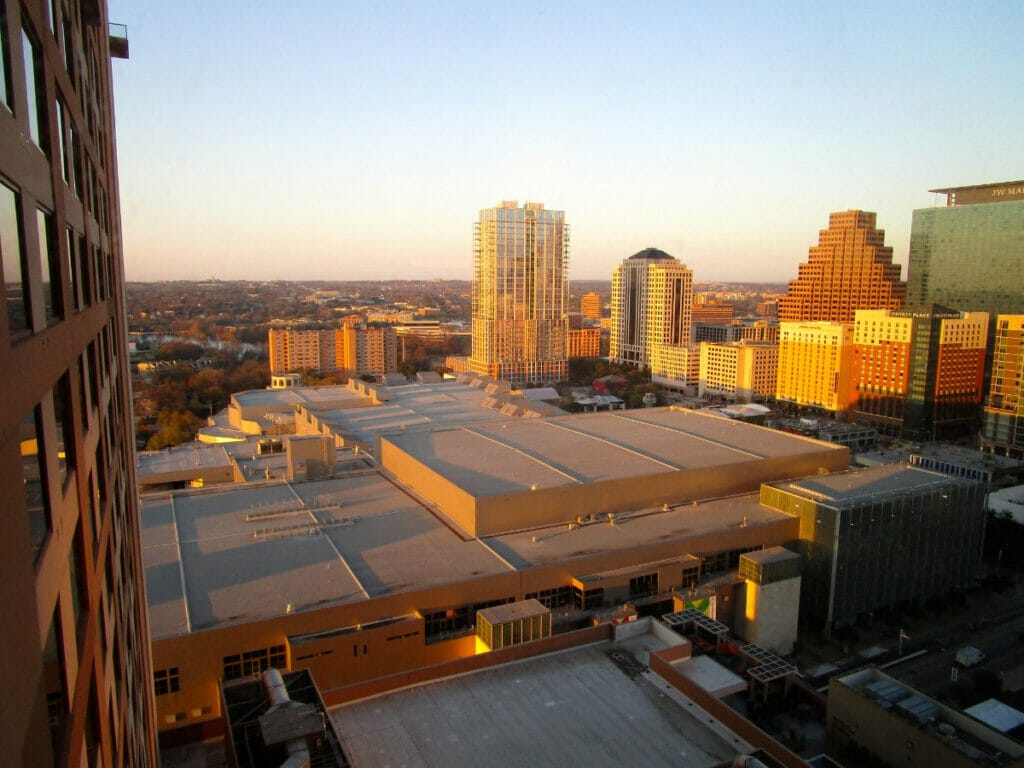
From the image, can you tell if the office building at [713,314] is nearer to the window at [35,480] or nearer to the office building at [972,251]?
the office building at [972,251]

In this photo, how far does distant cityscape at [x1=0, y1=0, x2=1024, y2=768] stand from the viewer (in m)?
1.70

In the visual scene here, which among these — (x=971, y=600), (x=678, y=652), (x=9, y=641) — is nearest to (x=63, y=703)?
(x=9, y=641)

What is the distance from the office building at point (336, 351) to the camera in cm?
4128

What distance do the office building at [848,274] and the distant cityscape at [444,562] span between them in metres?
16.1

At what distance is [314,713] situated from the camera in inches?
243

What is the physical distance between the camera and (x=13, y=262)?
129 centimetres

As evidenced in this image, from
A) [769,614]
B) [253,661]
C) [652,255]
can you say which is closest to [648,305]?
[652,255]

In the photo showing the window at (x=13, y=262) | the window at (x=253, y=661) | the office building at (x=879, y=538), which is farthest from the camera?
the office building at (x=879, y=538)

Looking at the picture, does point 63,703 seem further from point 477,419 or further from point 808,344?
point 808,344

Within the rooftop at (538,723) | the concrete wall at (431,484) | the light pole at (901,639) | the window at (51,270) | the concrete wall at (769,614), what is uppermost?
the window at (51,270)

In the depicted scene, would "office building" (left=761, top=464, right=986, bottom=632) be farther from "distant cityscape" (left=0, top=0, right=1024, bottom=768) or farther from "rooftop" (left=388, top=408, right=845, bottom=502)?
"rooftop" (left=388, top=408, right=845, bottom=502)

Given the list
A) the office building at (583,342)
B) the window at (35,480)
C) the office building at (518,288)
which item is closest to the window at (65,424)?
the window at (35,480)

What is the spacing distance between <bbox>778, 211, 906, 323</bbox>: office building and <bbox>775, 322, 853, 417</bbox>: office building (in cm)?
908

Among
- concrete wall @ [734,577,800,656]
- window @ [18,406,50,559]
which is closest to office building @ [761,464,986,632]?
concrete wall @ [734,577,800,656]
